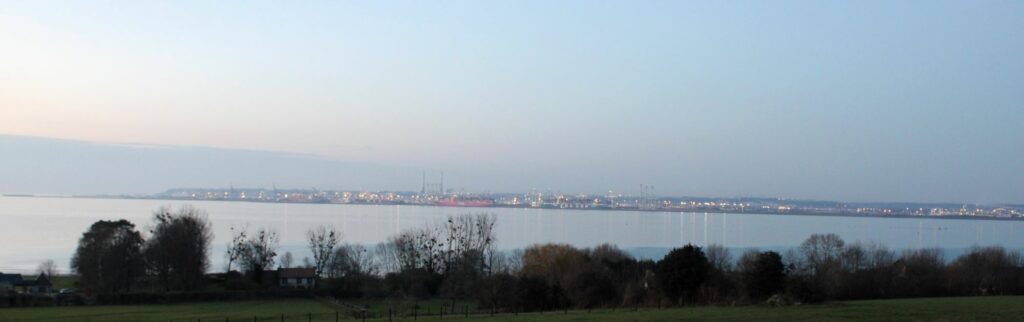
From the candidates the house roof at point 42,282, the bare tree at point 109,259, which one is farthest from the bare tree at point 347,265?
the house roof at point 42,282

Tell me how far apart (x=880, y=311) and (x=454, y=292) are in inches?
1241

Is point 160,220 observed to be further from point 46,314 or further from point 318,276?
point 46,314

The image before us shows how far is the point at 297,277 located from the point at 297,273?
64 centimetres

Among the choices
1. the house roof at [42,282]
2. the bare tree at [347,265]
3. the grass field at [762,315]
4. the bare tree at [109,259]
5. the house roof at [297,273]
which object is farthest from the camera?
the house roof at [297,273]

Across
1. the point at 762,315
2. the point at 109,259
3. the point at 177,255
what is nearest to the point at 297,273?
the point at 177,255

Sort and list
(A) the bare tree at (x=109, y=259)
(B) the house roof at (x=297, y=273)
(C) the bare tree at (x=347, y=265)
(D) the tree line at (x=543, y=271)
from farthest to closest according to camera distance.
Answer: (B) the house roof at (x=297, y=273)
(C) the bare tree at (x=347, y=265)
(A) the bare tree at (x=109, y=259)
(D) the tree line at (x=543, y=271)

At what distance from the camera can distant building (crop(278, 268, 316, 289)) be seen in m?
60.7

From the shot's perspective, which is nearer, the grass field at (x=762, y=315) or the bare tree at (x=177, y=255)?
the grass field at (x=762, y=315)

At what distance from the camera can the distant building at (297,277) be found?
2391 inches

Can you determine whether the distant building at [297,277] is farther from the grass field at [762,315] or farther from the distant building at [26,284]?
the grass field at [762,315]

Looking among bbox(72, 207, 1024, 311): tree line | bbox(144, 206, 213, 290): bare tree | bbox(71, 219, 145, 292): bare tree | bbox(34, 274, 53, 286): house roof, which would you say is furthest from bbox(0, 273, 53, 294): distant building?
bbox(144, 206, 213, 290): bare tree

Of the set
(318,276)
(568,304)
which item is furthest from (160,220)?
(568,304)

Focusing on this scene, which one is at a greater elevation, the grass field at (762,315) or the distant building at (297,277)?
the grass field at (762,315)

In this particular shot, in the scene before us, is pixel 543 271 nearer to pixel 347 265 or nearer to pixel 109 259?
pixel 347 265
